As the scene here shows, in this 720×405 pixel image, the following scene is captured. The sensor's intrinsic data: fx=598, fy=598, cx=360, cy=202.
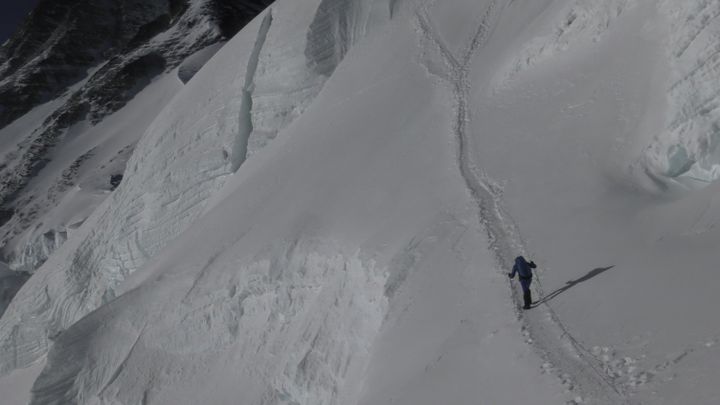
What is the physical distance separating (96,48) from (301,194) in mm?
103298

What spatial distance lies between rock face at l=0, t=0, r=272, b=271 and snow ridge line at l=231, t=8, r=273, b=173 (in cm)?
3564

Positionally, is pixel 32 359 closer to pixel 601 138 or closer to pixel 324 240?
pixel 324 240

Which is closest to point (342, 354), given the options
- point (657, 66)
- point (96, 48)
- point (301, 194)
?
point (301, 194)

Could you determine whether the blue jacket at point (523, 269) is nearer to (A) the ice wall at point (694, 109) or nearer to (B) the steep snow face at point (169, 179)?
(A) the ice wall at point (694, 109)

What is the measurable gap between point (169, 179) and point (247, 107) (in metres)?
5.28

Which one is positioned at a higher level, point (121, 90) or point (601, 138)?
point (121, 90)

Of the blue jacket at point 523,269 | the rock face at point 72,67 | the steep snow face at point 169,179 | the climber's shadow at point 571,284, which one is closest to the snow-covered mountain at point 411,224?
the climber's shadow at point 571,284

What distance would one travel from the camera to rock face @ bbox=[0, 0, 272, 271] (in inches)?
2766

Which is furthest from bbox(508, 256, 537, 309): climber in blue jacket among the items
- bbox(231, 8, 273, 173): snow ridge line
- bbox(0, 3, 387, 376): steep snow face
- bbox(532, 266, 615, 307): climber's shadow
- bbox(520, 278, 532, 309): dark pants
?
bbox(231, 8, 273, 173): snow ridge line

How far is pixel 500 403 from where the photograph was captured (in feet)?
25.4

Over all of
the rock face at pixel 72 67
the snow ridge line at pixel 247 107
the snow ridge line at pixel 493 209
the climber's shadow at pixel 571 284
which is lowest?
the climber's shadow at pixel 571 284

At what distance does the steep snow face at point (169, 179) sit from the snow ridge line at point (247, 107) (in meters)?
0.05

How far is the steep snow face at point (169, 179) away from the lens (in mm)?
28750

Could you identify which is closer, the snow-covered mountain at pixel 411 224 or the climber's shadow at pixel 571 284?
the snow-covered mountain at pixel 411 224
